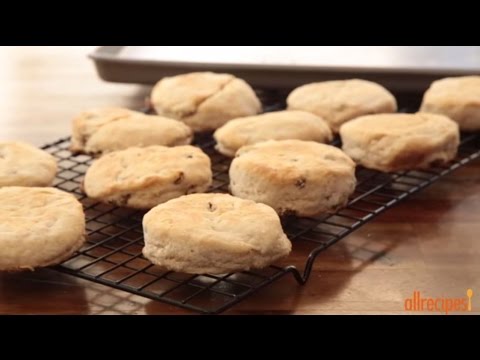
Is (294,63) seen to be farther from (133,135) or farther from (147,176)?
(147,176)

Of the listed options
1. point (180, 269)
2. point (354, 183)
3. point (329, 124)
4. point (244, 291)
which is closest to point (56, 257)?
point (180, 269)

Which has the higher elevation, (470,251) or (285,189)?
(285,189)

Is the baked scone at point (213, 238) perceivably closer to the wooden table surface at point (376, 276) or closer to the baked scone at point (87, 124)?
the wooden table surface at point (376, 276)

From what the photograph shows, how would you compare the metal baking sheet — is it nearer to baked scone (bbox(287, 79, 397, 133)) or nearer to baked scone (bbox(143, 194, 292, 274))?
baked scone (bbox(287, 79, 397, 133))

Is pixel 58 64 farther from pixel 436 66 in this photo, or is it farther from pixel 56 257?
pixel 56 257

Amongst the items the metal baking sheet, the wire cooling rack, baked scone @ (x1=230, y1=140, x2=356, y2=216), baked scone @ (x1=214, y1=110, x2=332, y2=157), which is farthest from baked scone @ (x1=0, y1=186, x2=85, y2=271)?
the metal baking sheet

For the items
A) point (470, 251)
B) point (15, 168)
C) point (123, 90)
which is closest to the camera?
point (470, 251)
